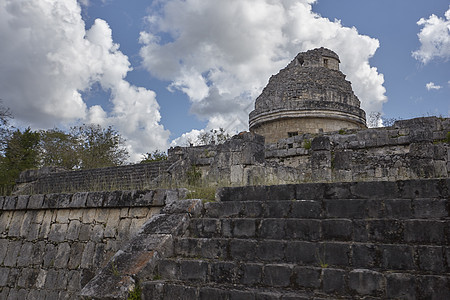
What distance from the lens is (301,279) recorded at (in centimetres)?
391

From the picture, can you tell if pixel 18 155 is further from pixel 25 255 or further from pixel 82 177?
pixel 25 255

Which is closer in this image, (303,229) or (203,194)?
(303,229)

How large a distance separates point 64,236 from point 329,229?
5262 mm

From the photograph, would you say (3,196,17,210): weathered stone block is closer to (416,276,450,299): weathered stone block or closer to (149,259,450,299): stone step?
(149,259,450,299): stone step

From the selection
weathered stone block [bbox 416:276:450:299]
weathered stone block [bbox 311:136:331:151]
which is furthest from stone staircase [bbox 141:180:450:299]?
weathered stone block [bbox 311:136:331:151]

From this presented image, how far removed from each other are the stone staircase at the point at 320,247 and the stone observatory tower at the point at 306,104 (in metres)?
Result: 12.0

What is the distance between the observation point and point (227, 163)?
1023cm

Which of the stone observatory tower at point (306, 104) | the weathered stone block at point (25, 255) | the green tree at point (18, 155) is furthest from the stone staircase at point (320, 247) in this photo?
the green tree at point (18, 155)

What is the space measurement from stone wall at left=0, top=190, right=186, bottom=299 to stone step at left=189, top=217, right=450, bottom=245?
4.77ft

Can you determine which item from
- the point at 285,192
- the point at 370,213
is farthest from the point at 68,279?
the point at 370,213

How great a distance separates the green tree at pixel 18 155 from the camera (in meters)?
25.4

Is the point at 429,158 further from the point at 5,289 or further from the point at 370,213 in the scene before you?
the point at 5,289

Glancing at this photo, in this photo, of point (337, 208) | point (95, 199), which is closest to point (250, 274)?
point (337, 208)

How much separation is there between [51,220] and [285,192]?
5.04 meters
